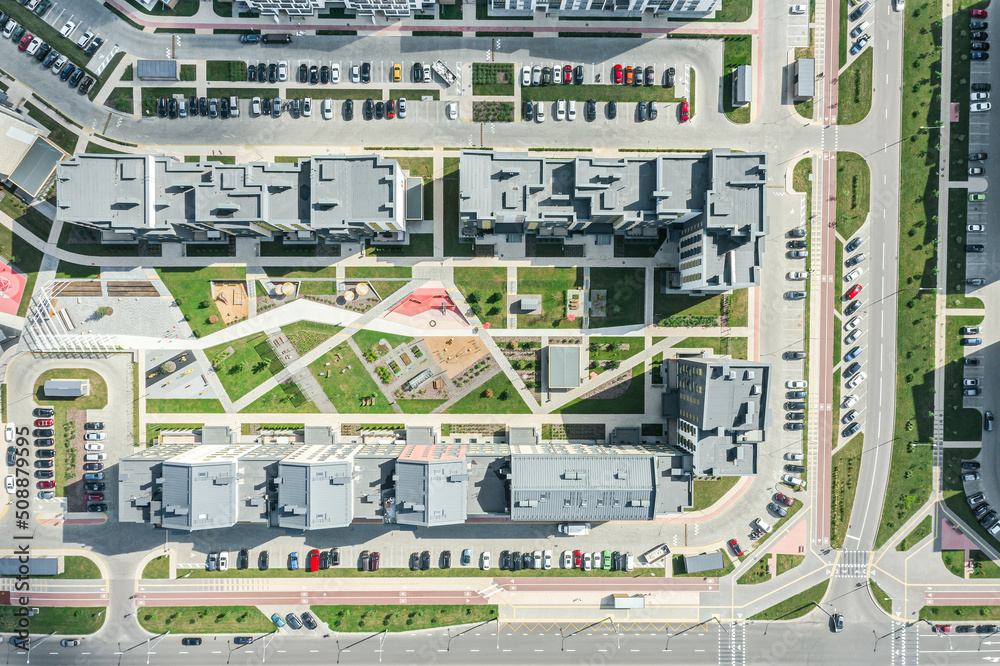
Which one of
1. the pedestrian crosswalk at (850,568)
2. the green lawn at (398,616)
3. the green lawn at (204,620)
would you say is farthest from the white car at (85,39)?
the pedestrian crosswalk at (850,568)

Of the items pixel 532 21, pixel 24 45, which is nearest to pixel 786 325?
pixel 532 21

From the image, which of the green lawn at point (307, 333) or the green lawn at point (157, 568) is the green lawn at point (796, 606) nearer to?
the green lawn at point (307, 333)

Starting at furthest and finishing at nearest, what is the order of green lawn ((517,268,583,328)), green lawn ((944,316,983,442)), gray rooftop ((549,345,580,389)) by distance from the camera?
green lawn ((944,316,983,442))
green lawn ((517,268,583,328))
gray rooftop ((549,345,580,389))

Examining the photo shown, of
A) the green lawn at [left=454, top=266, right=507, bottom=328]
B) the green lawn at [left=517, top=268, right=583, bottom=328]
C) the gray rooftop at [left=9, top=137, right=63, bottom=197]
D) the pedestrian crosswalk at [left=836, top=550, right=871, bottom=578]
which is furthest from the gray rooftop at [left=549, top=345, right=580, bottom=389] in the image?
the gray rooftop at [left=9, top=137, right=63, bottom=197]

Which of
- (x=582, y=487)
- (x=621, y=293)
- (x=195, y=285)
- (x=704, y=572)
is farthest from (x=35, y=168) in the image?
(x=704, y=572)

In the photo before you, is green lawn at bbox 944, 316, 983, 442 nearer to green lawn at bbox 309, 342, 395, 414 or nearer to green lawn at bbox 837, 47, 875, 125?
green lawn at bbox 837, 47, 875, 125

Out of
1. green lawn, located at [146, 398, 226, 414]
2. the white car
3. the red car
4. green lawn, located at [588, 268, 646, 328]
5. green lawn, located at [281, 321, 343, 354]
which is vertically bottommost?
the red car

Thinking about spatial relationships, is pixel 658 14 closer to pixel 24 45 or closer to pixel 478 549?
pixel 478 549

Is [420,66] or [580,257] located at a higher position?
[420,66]
